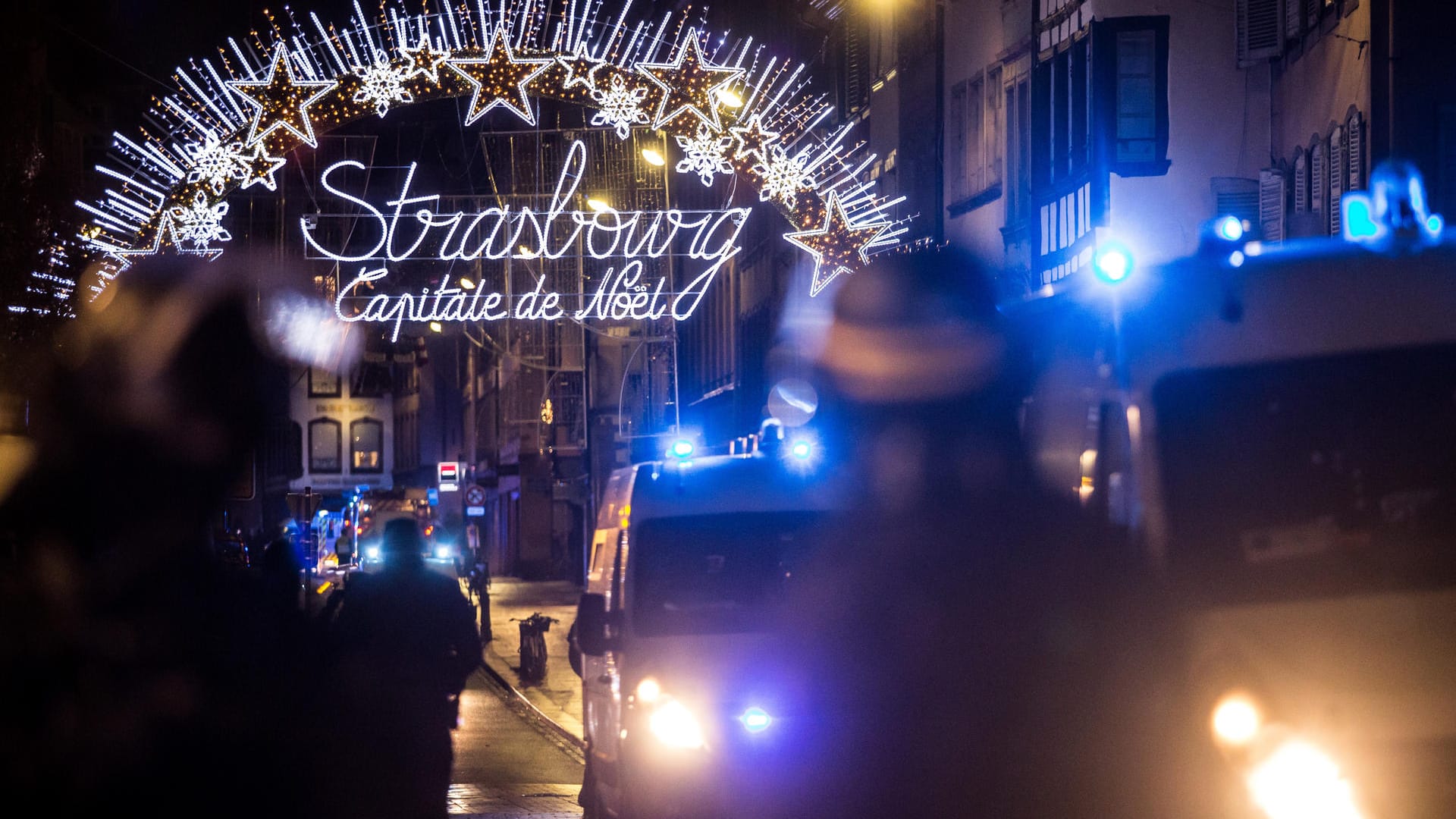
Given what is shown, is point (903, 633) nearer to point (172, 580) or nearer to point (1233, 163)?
point (172, 580)

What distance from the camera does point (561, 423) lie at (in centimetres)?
4928

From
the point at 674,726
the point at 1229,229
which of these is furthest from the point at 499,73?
the point at 1229,229

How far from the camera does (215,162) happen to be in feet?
54.3

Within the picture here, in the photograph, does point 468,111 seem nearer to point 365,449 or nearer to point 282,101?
point 282,101

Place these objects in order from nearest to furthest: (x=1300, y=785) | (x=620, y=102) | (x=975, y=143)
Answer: (x=1300, y=785) < (x=620, y=102) < (x=975, y=143)

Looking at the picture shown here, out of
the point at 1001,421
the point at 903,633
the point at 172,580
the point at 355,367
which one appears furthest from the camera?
the point at 355,367

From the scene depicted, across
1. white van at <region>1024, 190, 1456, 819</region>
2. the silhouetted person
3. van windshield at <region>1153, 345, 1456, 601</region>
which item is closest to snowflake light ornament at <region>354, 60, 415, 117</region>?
the silhouetted person

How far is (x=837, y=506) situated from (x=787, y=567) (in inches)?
18.9

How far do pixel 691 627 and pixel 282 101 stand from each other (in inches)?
353

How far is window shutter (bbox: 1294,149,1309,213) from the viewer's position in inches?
619

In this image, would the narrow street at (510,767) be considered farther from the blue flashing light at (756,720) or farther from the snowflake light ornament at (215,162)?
the snowflake light ornament at (215,162)

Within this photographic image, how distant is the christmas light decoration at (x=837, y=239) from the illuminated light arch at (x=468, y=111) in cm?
1

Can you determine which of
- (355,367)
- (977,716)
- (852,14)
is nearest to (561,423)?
(852,14)

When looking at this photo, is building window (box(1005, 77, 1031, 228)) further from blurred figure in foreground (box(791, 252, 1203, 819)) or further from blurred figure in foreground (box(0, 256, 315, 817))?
blurred figure in foreground (box(0, 256, 315, 817))
